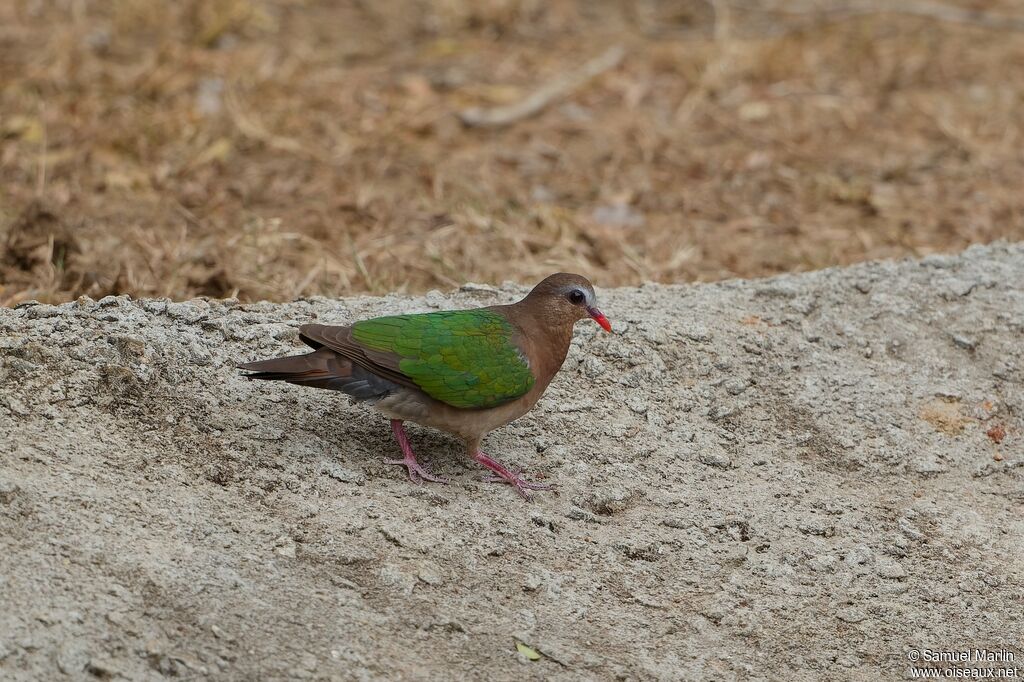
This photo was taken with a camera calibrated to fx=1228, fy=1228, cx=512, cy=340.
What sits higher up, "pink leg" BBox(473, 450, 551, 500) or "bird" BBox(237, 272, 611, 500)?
"bird" BBox(237, 272, 611, 500)

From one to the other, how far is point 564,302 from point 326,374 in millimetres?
961

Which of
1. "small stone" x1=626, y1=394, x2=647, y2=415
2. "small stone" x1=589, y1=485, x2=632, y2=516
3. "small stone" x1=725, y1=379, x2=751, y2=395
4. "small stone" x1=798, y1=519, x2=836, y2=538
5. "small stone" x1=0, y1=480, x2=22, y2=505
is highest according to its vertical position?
"small stone" x1=0, y1=480, x2=22, y2=505

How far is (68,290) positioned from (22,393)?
80.0 inches

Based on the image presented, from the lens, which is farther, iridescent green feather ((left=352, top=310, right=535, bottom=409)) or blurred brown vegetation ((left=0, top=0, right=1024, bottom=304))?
blurred brown vegetation ((left=0, top=0, right=1024, bottom=304))

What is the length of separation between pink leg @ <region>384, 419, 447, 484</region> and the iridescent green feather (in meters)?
0.28

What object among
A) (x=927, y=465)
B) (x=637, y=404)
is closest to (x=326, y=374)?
(x=637, y=404)

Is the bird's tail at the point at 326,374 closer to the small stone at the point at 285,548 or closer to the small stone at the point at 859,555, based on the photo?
the small stone at the point at 285,548

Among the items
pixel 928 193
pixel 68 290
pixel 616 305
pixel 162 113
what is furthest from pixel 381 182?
pixel 928 193

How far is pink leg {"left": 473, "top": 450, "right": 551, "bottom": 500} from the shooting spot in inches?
169

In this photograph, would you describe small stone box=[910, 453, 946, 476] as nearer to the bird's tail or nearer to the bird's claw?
the bird's claw

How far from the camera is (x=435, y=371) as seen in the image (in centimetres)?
420

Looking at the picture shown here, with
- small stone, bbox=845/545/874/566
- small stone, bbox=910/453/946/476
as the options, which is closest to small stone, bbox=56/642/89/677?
small stone, bbox=845/545/874/566

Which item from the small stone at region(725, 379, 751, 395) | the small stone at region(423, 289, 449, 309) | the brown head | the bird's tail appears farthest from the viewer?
the small stone at region(423, 289, 449, 309)

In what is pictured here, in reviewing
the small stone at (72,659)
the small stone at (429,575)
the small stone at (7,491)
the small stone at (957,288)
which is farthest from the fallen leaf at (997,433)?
the small stone at (7,491)
